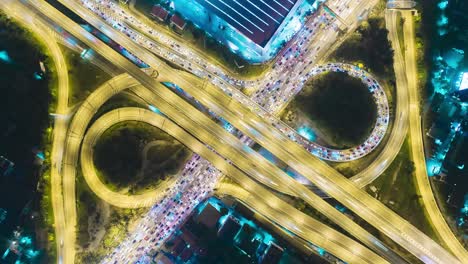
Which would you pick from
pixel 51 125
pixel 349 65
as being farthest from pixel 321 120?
pixel 51 125

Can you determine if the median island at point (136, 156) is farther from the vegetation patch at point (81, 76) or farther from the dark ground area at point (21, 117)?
the dark ground area at point (21, 117)

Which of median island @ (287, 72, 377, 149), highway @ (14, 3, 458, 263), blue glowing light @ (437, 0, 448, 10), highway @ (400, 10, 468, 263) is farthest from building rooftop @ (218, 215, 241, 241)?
blue glowing light @ (437, 0, 448, 10)

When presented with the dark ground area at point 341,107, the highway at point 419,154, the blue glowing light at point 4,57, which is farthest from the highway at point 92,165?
the blue glowing light at point 4,57

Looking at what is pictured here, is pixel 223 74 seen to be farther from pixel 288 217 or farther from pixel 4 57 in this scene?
pixel 4 57

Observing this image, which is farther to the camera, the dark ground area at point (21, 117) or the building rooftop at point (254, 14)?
the building rooftop at point (254, 14)

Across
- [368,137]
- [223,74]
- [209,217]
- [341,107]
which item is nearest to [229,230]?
[209,217]

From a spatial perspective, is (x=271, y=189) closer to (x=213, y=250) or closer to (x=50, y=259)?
(x=213, y=250)

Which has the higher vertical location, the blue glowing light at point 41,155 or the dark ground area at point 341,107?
the dark ground area at point 341,107

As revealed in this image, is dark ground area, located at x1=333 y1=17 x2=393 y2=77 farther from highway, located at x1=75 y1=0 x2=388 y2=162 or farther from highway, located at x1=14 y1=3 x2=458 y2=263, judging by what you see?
highway, located at x1=14 y1=3 x2=458 y2=263
